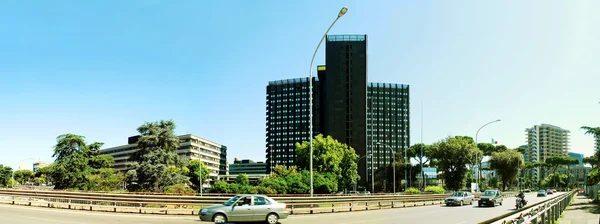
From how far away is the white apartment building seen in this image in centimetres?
15412

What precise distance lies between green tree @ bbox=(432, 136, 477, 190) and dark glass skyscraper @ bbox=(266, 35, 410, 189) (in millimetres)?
42489

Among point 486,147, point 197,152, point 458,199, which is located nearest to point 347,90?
point 486,147

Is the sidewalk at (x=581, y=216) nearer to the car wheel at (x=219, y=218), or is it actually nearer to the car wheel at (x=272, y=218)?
the car wheel at (x=272, y=218)

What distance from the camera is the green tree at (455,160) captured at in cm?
8794

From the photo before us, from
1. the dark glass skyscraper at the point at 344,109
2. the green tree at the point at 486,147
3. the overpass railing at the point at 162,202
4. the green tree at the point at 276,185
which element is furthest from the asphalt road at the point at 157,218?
the green tree at the point at 486,147

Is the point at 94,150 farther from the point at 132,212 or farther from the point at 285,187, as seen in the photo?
the point at 132,212

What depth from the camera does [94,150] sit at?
87.6 meters

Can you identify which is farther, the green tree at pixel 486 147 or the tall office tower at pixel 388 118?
the tall office tower at pixel 388 118

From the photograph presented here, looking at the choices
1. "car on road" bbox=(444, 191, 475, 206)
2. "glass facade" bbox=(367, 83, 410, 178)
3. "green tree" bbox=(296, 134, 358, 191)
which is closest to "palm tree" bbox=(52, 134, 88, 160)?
"green tree" bbox=(296, 134, 358, 191)

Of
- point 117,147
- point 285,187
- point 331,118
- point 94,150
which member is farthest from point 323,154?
point 117,147

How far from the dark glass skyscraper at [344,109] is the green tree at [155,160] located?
76.8m

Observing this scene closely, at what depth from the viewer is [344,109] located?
14050 cm

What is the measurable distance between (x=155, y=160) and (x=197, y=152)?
98.1 meters

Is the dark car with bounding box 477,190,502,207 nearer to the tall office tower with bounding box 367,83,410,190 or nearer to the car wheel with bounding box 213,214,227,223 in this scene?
the car wheel with bounding box 213,214,227,223
